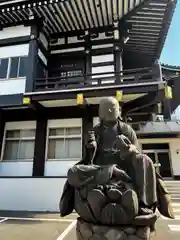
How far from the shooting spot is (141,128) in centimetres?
1480

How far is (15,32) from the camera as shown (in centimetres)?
910

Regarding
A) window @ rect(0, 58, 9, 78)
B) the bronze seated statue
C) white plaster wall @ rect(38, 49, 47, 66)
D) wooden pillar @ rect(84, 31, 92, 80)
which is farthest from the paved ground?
white plaster wall @ rect(38, 49, 47, 66)

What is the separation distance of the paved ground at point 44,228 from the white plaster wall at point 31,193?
709 millimetres

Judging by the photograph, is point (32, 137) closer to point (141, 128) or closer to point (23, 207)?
point (23, 207)

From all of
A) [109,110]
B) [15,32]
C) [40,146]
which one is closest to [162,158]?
[40,146]

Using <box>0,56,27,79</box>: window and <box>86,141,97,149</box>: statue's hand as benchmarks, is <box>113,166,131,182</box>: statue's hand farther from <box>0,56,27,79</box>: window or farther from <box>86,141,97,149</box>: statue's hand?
<box>0,56,27,79</box>: window

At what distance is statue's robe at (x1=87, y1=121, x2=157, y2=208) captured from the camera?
214cm

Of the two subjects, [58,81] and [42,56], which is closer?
[58,81]

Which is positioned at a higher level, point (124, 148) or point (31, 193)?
point (124, 148)

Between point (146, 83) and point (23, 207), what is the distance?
19.4 feet

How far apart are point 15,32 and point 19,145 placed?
15.6 feet

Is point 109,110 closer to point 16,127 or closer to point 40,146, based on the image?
point 40,146

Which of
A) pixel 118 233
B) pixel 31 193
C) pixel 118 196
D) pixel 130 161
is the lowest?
pixel 31 193

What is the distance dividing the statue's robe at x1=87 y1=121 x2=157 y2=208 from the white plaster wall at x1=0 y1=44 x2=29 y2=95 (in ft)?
21.3
